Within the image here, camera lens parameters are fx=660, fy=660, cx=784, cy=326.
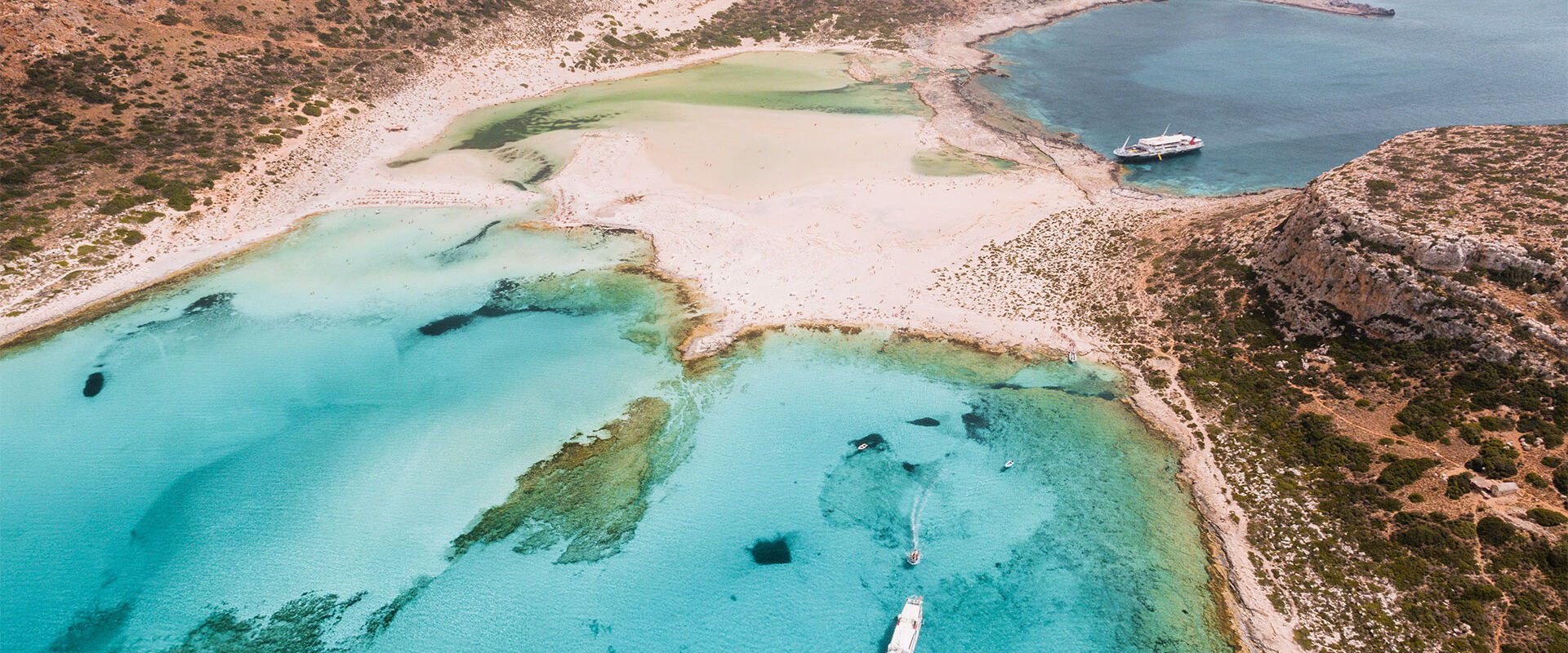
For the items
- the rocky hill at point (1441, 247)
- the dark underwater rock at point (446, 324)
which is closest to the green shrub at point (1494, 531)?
the rocky hill at point (1441, 247)

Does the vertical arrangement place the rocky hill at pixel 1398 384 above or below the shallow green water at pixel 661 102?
below

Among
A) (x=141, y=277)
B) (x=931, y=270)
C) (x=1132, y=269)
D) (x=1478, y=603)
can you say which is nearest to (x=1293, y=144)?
(x=1132, y=269)

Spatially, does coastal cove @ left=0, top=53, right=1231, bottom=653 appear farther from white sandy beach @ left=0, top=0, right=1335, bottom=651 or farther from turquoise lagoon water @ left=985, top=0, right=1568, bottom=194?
turquoise lagoon water @ left=985, top=0, right=1568, bottom=194

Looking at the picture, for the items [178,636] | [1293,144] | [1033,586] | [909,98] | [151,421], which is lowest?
[1033,586]

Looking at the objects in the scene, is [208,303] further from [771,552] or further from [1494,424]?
[1494,424]

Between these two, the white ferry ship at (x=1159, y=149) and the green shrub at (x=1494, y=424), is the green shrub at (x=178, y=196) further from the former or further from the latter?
the green shrub at (x=1494, y=424)

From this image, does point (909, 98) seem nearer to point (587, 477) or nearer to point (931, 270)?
point (931, 270)
